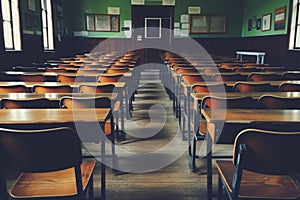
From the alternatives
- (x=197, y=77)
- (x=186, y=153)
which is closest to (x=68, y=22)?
(x=197, y=77)

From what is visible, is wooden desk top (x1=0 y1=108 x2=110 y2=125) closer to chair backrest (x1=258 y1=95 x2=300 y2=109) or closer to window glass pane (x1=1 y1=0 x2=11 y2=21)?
chair backrest (x1=258 y1=95 x2=300 y2=109)

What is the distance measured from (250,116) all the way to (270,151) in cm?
60

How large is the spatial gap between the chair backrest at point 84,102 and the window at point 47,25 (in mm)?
7405

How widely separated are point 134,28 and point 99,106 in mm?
12062

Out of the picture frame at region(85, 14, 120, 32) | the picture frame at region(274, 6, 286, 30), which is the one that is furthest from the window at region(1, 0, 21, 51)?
the picture frame at region(274, 6, 286, 30)

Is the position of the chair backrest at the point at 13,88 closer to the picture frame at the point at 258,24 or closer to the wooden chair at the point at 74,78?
the wooden chair at the point at 74,78

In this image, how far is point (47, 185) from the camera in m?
1.64

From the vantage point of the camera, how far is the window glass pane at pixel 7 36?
612cm

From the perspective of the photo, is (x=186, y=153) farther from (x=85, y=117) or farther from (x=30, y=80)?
(x=30, y=80)

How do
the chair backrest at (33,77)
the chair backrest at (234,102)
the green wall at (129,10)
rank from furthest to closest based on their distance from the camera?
the green wall at (129,10)
the chair backrest at (33,77)
the chair backrest at (234,102)

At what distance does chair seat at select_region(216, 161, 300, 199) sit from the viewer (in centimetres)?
154

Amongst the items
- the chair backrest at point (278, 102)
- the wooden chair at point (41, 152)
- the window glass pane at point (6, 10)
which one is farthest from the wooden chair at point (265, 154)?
the window glass pane at point (6, 10)

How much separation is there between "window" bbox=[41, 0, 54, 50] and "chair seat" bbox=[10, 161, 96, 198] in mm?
8164

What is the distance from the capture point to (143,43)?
563 inches
